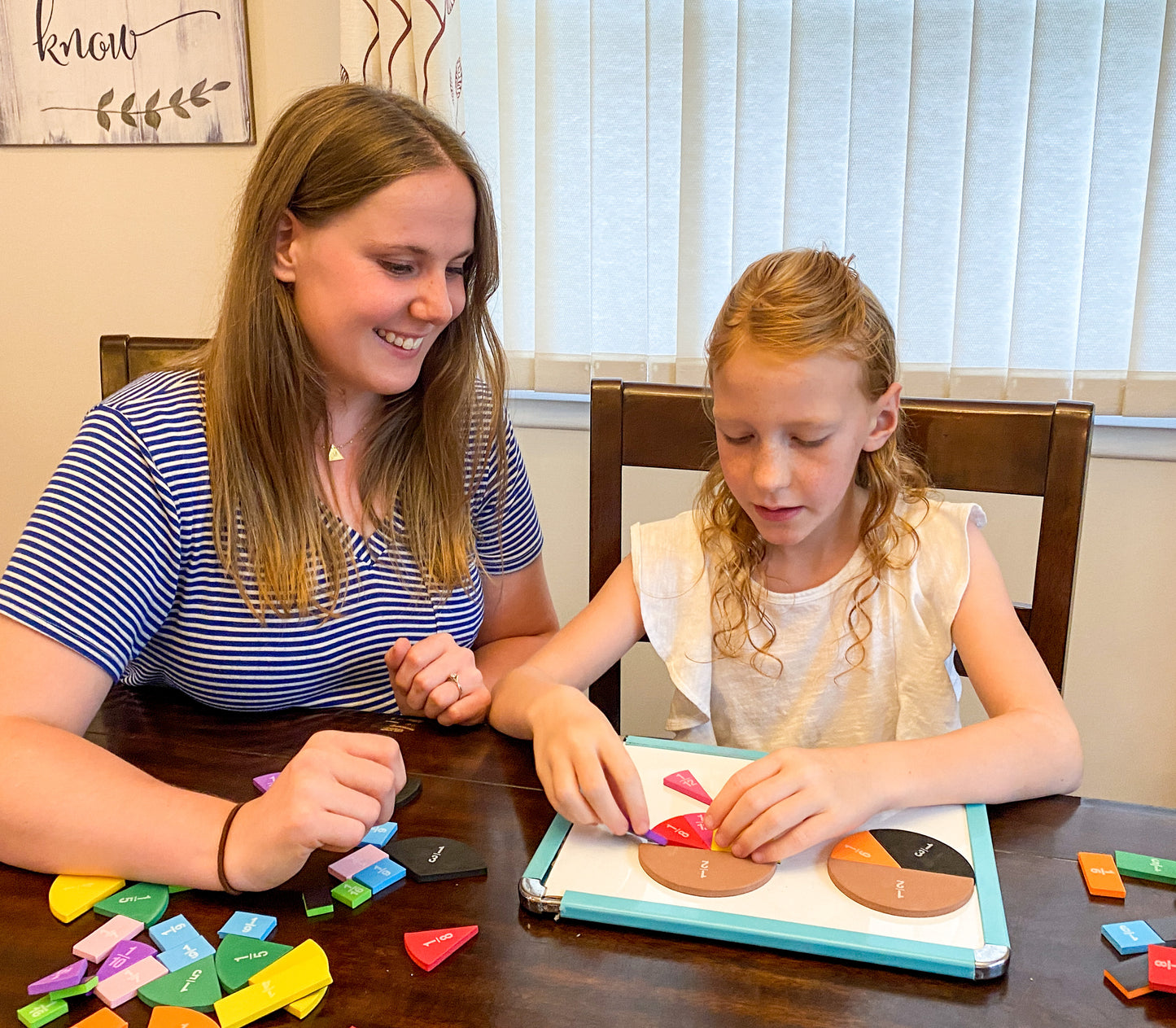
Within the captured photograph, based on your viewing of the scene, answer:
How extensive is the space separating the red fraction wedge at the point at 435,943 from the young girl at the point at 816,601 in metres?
0.16

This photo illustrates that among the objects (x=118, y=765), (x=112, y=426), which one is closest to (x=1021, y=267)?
(x=112, y=426)

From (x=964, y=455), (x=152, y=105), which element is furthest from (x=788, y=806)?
(x=152, y=105)

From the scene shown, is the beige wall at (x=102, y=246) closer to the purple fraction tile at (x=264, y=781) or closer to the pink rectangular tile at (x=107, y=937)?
the purple fraction tile at (x=264, y=781)

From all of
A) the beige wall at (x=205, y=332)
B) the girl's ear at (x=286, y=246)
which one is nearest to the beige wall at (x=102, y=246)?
the beige wall at (x=205, y=332)

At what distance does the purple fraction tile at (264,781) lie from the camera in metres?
0.90

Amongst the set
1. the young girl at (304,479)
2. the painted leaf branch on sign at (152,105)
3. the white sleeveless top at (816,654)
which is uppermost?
the painted leaf branch on sign at (152,105)

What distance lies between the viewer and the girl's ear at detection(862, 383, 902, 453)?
3.80 ft

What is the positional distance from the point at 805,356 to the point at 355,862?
0.66m

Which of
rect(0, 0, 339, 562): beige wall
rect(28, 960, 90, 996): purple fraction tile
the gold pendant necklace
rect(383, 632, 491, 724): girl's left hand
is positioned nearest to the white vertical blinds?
rect(0, 0, 339, 562): beige wall

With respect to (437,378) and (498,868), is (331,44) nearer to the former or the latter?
(437,378)

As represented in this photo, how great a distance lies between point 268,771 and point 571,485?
4.55 ft

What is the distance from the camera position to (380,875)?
30.4 inches

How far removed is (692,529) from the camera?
1302 mm

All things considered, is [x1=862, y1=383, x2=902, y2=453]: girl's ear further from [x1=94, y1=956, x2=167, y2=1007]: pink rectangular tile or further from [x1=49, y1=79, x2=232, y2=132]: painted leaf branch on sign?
[x1=49, y1=79, x2=232, y2=132]: painted leaf branch on sign
